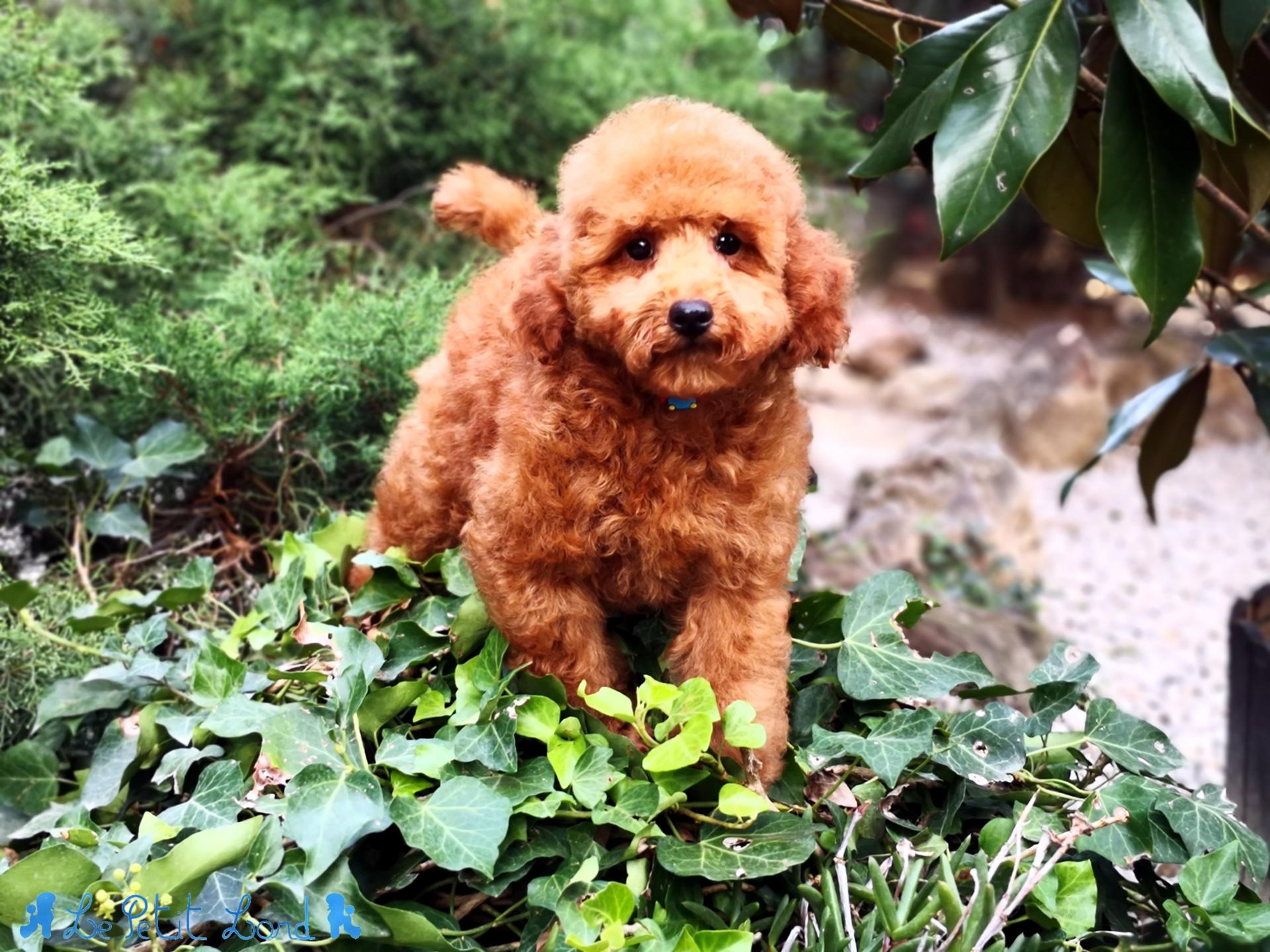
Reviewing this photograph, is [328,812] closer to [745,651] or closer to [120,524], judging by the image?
[745,651]

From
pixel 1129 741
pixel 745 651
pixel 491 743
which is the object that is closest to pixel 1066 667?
pixel 1129 741

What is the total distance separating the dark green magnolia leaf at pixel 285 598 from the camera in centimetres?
177

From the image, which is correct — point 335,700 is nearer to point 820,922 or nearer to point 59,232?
point 820,922

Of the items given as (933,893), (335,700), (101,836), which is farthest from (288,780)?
(933,893)

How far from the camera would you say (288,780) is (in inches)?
56.1

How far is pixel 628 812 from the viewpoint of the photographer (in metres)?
1.37

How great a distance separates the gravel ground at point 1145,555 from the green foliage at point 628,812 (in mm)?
1982

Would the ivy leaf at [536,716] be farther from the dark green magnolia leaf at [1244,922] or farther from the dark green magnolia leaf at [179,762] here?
the dark green magnolia leaf at [1244,922]

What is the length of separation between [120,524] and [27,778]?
532 millimetres

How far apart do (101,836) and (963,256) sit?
8705 millimetres

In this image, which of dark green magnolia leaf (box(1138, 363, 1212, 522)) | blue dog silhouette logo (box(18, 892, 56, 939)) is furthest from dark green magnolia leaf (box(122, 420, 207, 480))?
dark green magnolia leaf (box(1138, 363, 1212, 522))

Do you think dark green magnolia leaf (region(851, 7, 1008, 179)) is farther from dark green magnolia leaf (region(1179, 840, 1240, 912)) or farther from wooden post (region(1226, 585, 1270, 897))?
wooden post (region(1226, 585, 1270, 897))

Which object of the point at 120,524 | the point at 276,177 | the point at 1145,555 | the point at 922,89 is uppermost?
the point at 922,89

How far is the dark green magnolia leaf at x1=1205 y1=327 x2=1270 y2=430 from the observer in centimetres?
210
